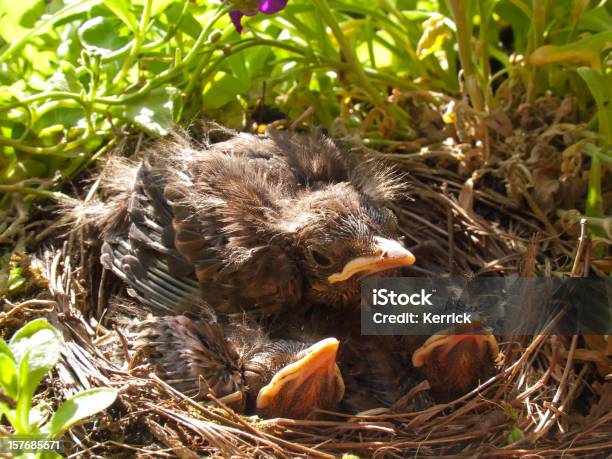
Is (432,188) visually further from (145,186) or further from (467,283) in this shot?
(145,186)

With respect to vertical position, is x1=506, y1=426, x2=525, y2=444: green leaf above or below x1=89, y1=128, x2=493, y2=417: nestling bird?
below

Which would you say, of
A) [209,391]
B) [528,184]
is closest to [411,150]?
[528,184]

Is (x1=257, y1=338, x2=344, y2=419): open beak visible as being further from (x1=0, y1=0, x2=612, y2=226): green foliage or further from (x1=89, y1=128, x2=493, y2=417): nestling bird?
(x1=0, y1=0, x2=612, y2=226): green foliage

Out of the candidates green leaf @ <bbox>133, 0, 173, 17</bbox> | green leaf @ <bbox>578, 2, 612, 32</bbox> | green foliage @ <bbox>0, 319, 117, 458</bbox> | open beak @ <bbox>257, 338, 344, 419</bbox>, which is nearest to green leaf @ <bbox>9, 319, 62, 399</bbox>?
green foliage @ <bbox>0, 319, 117, 458</bbox>

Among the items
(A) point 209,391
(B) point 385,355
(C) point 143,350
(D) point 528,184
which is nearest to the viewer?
(A) point 209,391

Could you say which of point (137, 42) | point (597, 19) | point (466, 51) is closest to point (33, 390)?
point (137, 42)

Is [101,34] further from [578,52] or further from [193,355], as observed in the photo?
[578,52]
